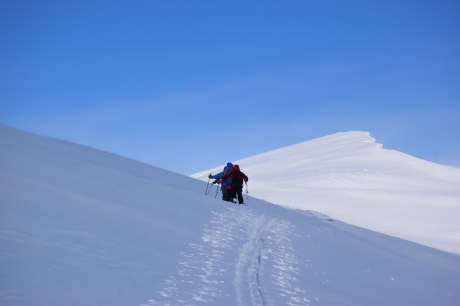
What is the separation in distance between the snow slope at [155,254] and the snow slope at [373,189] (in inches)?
529

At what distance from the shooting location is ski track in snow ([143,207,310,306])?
4.59 m

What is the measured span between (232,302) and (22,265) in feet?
7.60

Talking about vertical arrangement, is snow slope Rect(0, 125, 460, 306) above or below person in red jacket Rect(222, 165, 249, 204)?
below

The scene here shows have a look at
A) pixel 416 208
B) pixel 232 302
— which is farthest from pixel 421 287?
pixel 416 208

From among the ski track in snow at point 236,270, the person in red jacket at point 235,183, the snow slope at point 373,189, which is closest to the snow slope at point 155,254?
the ski track in snow at point 236,270

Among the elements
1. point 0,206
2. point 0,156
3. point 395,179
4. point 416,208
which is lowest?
point 0,206

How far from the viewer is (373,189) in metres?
33.0

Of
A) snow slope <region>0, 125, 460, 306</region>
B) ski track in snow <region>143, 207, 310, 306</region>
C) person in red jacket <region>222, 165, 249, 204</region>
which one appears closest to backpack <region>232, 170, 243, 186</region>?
person in red jacket <region>222, 165, 249, 204</region>

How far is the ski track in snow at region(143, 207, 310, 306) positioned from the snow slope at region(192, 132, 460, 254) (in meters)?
15.4

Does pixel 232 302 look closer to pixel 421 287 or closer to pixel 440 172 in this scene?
pixel 421 287

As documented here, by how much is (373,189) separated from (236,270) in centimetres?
2981

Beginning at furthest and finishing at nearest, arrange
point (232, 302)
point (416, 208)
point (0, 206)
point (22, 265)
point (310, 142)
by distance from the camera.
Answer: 1. point (310, 142)
2. point (416, 208)
3. point (0, 206)
4. point (232, 302)
5. point (22, 265)

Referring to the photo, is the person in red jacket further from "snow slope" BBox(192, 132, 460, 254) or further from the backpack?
"snow slope" BBox(192, 132, 460, 254)

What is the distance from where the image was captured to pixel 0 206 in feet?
17.8
